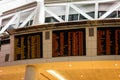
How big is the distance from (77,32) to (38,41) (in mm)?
1789

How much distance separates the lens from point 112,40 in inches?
499

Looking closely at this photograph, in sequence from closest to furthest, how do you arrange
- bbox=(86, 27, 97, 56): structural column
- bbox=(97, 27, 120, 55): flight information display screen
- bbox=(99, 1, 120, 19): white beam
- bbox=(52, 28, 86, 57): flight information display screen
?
bbox=(97, 27, 120, 55): flight information display screen
bbox=(86, 27, 97, 56): structural column
bbox=(52, 28, 86, 57): flight information display screen
bbox=(99, 1, 120, 19): white beam

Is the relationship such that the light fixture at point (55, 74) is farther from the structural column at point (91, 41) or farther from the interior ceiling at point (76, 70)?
the structural column at point (91, 41)

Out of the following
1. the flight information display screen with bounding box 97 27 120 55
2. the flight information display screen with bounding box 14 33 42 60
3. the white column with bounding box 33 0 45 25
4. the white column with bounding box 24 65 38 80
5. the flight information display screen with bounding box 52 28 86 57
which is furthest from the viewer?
the white column with bounding box 33 0 45 25

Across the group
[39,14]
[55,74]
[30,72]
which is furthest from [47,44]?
[55,74]

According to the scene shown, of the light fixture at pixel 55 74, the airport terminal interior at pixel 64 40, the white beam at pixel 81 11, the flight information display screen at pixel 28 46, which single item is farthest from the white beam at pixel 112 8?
the light fixture at pixel 55 74

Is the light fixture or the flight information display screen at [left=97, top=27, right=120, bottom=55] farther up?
the flight information display screen at [left=97, top=27, right=120, bottom=55]

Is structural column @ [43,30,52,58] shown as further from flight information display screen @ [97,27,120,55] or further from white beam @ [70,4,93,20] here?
white beam @ [70,4,93,20]

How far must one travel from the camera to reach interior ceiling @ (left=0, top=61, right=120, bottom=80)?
1329cm

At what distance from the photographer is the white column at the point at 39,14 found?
14.7 meters

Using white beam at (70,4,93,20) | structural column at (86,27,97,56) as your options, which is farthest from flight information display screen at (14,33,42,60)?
white beam at (70,4,93,20)

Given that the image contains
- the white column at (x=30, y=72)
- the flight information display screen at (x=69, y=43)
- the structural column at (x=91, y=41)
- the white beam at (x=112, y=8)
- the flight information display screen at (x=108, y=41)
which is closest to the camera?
the flight information display screen at (x=108, y=41)

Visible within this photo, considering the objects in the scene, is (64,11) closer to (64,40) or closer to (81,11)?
(81,11)

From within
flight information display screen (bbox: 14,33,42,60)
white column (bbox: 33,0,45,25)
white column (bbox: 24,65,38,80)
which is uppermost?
white column (bbox: 33,0,45,25)
